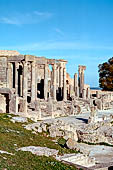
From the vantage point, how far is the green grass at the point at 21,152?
17250 mm

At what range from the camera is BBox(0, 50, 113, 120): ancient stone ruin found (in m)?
37.9

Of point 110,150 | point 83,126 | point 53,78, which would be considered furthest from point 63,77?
point 110,150

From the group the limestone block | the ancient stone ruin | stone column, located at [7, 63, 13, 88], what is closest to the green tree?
the ancient stone ruin

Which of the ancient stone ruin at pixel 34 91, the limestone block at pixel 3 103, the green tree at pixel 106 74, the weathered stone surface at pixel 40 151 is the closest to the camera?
the weathered stone surface at pixel 40 151

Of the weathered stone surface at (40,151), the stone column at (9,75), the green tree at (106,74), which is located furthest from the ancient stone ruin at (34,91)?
the weathered stone surface at (40,151)

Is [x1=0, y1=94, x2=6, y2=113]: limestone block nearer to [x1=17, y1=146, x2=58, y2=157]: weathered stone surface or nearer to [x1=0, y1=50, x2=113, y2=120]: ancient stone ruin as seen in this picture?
[x1=0, y1=50, x2=113, y2=120]: ancient stone ruin

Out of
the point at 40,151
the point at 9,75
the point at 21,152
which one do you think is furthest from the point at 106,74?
the point at 21,152

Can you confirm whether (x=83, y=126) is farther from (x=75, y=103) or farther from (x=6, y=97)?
(x=75, y=103)

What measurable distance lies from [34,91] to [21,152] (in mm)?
23908

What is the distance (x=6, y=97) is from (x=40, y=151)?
18.4 meters

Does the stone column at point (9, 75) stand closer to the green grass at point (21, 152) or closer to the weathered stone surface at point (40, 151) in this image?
the green grass at point (21, 152)

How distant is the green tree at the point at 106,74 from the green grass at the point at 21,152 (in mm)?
39470

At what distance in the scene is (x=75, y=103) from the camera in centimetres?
4575

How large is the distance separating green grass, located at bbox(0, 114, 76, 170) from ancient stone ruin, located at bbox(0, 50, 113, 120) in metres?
9.74
